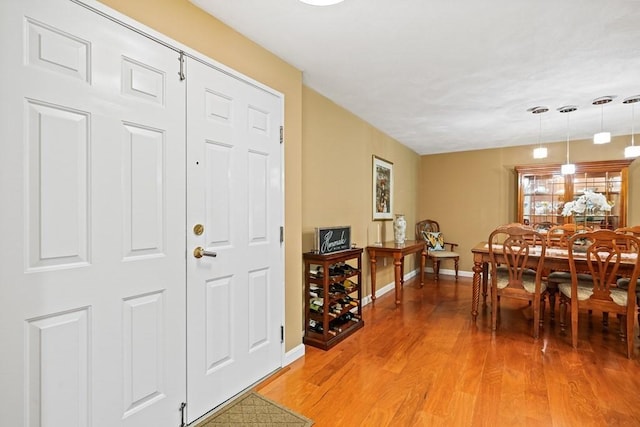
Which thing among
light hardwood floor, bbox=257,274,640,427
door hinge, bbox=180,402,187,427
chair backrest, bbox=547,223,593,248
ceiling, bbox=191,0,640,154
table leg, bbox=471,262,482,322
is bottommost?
light hardwood floor, bbox=257,274,640,427

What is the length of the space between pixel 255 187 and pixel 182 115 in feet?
2.05

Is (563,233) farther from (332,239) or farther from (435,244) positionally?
(332,239)

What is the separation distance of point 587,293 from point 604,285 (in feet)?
0.45

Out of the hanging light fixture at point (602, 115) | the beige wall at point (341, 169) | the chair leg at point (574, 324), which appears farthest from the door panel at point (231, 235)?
the hanging light fixture at point (602, 115)

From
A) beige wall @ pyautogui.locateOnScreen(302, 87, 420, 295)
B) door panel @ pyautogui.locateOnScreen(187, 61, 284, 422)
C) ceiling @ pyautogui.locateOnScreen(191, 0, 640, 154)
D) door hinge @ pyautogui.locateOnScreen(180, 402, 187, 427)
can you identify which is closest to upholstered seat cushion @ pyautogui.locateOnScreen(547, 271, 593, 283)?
ceiling @ pyautogui.locateOnScreen(191, 0, 640, 154)

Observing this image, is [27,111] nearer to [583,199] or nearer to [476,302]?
[476,302]

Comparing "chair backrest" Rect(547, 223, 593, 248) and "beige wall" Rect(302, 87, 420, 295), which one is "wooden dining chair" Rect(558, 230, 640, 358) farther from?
"beige wall" Rect(302, 87, 420, 295)

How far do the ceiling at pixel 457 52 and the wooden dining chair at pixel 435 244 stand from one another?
2.19 m

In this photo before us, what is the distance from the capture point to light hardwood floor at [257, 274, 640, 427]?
181 cm

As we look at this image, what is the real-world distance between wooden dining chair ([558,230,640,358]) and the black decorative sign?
1873mm

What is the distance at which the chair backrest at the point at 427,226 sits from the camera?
5.84 meters

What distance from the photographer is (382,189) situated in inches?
176

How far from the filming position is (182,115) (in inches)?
64.5

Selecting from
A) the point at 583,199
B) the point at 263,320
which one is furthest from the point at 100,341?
the point at 583,199
